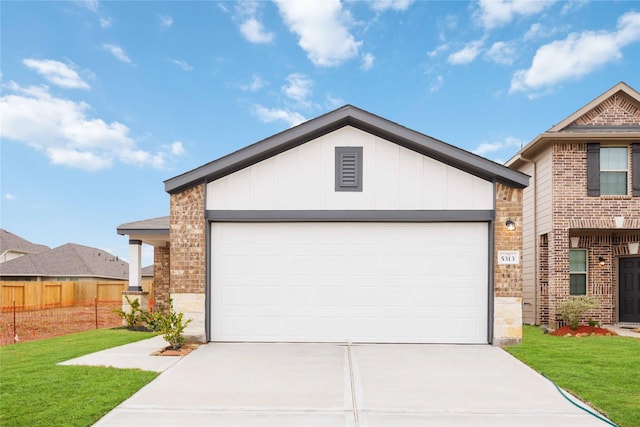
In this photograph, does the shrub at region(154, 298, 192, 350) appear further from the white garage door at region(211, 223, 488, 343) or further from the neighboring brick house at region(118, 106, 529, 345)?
the white garage door at region(211, 223, 488, 343)

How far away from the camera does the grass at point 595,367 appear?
5.55 m

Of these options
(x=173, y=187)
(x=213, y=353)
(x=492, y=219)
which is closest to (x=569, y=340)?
(x=492, y=219)

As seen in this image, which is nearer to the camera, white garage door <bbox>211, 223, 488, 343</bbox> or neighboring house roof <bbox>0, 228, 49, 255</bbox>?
white garage door <bbox>211, 223, 488, 343</bbox>

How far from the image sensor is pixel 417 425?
4.88 meters

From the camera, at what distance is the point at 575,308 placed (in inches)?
469

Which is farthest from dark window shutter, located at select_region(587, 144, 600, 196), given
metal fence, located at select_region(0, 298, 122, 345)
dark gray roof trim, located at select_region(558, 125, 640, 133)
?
metal fence, located at select_region(0, 298, 122, 345)

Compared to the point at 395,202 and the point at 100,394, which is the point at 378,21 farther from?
the point at 100,394

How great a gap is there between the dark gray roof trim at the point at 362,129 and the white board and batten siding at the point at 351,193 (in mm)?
132

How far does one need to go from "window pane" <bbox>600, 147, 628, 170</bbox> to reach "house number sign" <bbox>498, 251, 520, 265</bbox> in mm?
5716

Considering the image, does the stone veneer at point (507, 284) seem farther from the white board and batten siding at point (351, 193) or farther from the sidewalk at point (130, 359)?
the sidewalk at point (130, 359)

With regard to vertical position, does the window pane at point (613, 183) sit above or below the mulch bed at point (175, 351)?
above

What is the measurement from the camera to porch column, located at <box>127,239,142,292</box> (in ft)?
43.9

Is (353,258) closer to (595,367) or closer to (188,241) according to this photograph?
(188,241)

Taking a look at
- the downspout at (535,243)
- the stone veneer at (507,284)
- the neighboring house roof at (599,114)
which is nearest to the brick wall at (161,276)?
the stone veneer at (507,284)
